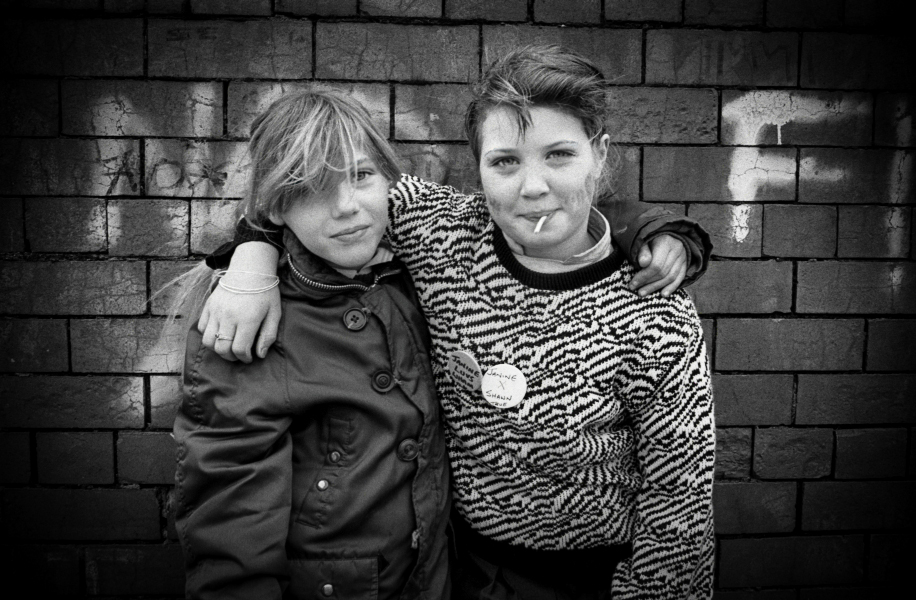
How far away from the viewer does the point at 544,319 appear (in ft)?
4.89

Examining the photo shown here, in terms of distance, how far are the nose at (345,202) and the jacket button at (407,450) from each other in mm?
570

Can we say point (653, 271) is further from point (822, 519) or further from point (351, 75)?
point (822, 519)

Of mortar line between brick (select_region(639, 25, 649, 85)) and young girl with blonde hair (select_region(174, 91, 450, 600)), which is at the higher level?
mortar line between brick (select_region(639, 25, 649, 85))

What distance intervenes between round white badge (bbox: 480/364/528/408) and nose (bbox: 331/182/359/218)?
0.51 meters

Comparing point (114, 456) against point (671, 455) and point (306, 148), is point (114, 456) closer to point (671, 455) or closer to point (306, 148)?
point (306, 148)

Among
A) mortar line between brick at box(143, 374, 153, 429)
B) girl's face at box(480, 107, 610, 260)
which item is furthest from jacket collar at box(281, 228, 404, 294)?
mortar line between brick at box(143, 374, 153, 429)

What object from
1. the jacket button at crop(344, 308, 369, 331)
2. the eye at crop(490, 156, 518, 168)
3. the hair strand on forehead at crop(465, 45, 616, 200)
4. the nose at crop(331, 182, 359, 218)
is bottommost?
the jacket button at crop(344, 308, 369, 331)

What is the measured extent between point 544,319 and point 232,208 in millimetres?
1322

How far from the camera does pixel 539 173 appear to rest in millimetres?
1396

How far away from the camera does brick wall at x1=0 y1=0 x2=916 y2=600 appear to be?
2164 mm

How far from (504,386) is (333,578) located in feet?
1.99

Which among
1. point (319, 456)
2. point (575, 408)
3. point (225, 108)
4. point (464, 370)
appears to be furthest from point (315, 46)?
point (575, 408)

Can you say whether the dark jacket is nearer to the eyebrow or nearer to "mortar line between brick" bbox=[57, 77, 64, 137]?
the eyebrow

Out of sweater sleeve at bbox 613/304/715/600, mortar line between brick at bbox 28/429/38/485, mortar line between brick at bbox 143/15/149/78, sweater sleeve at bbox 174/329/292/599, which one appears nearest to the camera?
sweater sleeve at bbox 174/329/292/599
